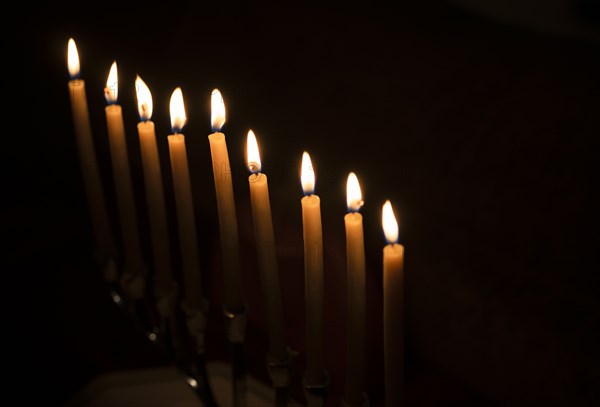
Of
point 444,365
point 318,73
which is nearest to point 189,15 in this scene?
point 318,73

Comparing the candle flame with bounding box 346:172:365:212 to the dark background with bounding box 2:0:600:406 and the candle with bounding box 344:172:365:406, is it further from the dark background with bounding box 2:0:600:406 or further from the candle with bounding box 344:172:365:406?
the dark background with bounding box 2:0:600:406

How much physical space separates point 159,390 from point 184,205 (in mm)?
286

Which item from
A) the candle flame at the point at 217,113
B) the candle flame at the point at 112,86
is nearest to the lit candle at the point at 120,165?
the candle flame at the point at 112,86

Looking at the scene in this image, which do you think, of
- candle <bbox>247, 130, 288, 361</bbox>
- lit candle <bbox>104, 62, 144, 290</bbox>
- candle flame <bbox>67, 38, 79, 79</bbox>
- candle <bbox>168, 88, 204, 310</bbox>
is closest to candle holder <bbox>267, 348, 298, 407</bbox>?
candle <bbox>247, 130, 288, 361</bbox>

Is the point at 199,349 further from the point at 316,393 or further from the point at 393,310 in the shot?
the point at 393,310

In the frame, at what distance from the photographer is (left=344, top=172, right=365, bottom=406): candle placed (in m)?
0.42

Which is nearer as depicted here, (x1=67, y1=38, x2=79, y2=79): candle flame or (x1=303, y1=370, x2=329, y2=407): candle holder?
(x1=303, y1=370, x2=329, y2=407): candle holder

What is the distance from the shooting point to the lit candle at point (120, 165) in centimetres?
62

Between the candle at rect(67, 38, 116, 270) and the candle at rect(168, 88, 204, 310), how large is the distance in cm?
12

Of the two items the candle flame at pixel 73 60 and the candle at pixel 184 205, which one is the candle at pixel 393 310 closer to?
the candle at pixel 184 205

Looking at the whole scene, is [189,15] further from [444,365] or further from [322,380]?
[322,380]

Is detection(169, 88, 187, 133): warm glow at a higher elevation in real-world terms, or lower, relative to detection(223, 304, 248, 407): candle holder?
higher

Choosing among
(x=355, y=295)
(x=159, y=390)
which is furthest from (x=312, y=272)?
(x=159, y=390)

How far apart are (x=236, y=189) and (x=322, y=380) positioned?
83 centimetres
